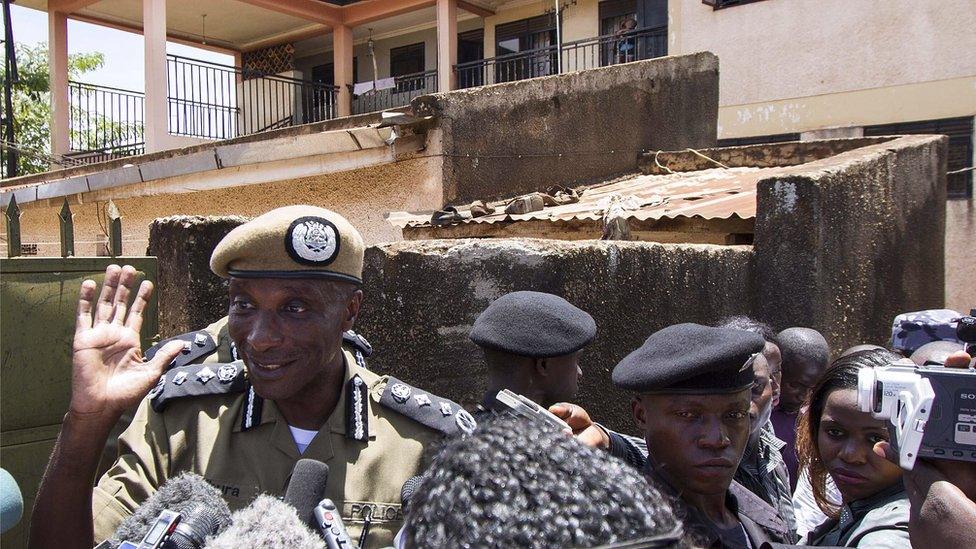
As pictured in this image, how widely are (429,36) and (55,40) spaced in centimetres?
644

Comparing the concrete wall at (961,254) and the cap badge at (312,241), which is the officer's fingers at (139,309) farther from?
the concrete wall at (961,254)

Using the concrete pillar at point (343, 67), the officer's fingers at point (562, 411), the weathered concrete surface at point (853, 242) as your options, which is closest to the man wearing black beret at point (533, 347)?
the officer's fingers at point (562, 411)

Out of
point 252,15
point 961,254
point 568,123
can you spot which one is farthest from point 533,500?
Answer: point 252,15

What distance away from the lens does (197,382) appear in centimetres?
202

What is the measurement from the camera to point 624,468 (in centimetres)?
113

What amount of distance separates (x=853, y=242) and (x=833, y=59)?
771cm

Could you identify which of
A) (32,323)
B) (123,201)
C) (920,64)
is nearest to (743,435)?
(32,323)

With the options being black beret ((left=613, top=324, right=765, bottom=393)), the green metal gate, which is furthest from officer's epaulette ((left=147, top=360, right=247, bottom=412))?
the green metal gate

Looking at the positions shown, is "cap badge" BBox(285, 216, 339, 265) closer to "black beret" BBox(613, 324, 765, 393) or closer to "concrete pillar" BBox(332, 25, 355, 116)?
"black beret" BBox(613, 324, 765, 393)

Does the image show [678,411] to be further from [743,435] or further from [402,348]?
[402,348]

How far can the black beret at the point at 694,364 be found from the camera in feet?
6.79

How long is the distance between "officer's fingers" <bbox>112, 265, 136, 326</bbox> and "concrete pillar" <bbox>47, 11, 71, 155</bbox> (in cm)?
1313

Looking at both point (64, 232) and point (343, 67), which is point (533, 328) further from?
point (343, 67)

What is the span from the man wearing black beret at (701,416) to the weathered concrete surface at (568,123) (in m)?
5.29
